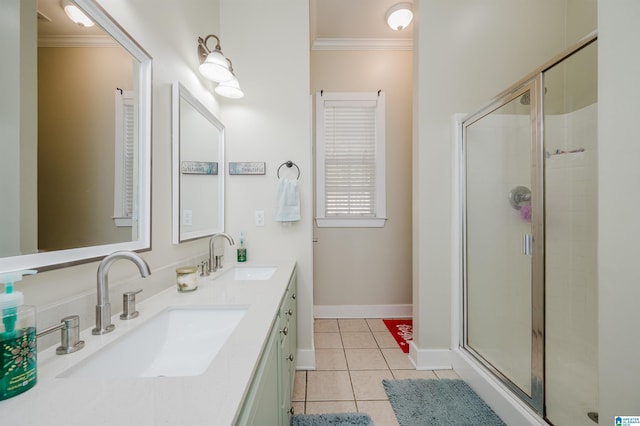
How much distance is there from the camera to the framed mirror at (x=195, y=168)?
4.24ft

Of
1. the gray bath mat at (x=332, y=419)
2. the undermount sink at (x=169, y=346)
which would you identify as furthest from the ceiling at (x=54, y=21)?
the gray bath mat at (x=332, y=419)

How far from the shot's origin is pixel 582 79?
1562mm

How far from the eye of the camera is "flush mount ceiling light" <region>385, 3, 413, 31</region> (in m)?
2.26

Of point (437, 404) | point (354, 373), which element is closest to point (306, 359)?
point (354, 373)

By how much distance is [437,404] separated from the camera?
1.56m

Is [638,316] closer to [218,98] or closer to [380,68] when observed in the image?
[218,98]

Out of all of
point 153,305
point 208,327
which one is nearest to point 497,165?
point 208,327

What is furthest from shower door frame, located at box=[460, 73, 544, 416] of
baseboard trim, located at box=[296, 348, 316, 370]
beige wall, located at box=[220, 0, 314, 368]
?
beige wall, located at box=[220, 0, 314, 368]

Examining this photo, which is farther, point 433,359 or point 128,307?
point 433,359

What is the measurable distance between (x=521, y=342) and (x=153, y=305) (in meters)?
2.03

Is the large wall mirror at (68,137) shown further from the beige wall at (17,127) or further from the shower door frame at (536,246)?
the shower door frame at (536,246)

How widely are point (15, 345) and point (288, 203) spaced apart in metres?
1.45

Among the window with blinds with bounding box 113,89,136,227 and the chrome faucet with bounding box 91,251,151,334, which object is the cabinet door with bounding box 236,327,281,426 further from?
the window with blinds with bounding box 113,89,136,227

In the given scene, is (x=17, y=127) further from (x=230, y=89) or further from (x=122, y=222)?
(x=230, y=89)
